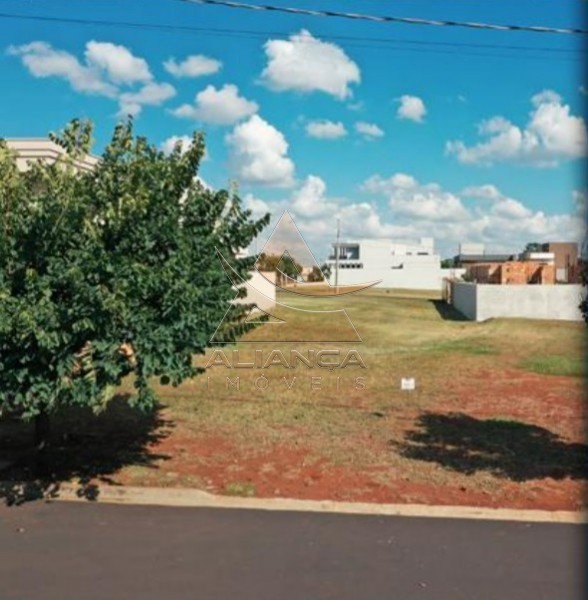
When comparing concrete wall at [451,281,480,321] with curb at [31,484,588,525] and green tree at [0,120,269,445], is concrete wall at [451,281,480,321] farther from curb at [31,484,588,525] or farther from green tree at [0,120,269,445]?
green tree at [0,120,269,445]

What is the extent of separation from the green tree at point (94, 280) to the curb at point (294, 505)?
37.1 inches

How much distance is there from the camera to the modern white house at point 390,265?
246 ft

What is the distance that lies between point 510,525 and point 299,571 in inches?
76.6

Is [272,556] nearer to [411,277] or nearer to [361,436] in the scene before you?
[361,436]

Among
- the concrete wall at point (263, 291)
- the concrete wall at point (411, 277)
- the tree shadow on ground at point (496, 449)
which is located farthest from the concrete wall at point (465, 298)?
the concrete wall at point (411, 277)

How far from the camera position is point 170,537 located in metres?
5.03

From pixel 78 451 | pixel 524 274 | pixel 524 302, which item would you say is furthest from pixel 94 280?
pixel 524 274

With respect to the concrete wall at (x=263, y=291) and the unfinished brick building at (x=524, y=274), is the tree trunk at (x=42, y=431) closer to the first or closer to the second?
the concrete wall at (x=263, y=291)

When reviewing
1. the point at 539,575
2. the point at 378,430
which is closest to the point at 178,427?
the point at 378,430

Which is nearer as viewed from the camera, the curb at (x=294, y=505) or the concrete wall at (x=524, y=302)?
the curb at (x=294, y=505)

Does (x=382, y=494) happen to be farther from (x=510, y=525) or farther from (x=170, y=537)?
(x=170, y=537)

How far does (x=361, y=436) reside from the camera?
8.27m

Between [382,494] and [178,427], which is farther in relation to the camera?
[178,427]

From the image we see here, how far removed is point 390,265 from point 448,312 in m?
65.4
